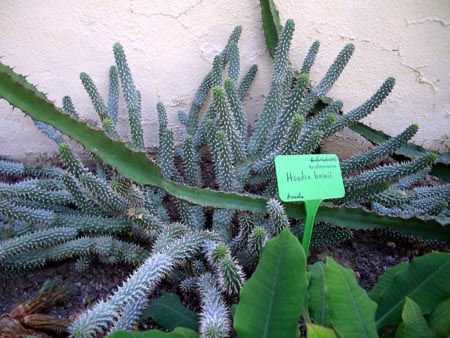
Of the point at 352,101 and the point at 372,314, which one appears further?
the point at 352,101

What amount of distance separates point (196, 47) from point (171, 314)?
3.59 feet

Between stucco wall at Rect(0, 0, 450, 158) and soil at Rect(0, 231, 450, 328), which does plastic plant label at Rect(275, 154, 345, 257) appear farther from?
stucco wall at Rect(0, 0, 450, 158)

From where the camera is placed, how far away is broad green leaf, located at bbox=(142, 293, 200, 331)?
114 cm

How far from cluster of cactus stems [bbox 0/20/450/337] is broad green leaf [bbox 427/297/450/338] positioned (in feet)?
1.40

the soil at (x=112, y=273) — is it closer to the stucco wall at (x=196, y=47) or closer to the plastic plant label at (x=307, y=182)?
the plastic plant label at (x=307, y=182)

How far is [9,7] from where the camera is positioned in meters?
1.63

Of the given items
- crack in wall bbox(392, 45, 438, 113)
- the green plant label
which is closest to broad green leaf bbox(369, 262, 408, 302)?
the green plant label

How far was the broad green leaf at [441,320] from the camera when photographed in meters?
0.91

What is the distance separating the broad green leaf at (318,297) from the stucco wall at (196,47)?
1.08 m

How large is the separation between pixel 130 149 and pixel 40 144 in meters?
0.88

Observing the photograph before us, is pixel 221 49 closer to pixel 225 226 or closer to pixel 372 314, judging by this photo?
pixel 225 226

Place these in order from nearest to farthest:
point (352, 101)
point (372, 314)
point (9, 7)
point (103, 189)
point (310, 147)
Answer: point (372, 314)
point (103, 189)
point (310, 147)
point (9, 7)
point (352, 101)

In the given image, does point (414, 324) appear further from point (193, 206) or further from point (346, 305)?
point (193, 206)

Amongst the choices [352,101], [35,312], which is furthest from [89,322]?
[352,101]
